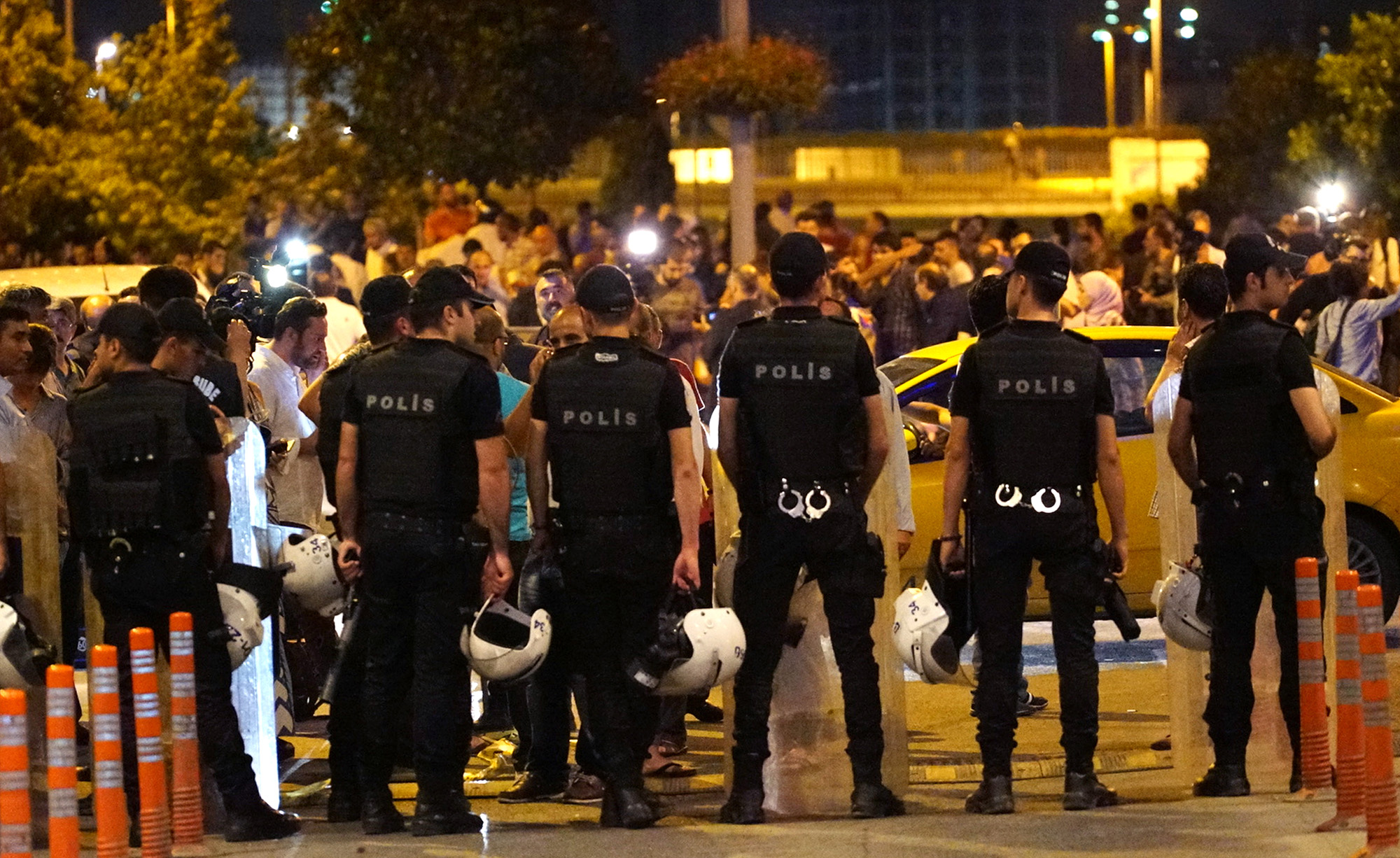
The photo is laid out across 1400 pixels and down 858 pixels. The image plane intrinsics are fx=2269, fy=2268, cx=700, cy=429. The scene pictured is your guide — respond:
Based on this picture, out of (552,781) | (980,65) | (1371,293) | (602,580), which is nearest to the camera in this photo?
(602,580)

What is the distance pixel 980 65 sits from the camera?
9656cm

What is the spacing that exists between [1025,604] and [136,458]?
10.0ft

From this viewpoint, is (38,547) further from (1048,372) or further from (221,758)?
(1048,372)

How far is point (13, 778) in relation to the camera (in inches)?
225

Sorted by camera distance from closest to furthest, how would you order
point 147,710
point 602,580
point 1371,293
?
point 147,710 → point 602,580 → point 1371,293

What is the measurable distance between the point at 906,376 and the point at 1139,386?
1.19m

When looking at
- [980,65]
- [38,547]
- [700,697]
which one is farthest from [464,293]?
[980,65]

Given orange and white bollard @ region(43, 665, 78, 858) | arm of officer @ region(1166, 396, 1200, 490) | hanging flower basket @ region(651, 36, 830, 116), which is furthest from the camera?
hanging flower basket @ region(651, 36, 830, 116)

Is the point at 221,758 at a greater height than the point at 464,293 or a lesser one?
A: lesser

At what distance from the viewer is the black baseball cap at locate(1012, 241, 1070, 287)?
25.5 feet

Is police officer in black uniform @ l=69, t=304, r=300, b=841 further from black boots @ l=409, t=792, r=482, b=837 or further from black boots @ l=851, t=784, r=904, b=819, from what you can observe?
black boots @ l=851, t=784, r=904, b=819

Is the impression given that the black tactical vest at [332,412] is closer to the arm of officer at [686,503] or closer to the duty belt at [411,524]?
the duty belt at [411,524]

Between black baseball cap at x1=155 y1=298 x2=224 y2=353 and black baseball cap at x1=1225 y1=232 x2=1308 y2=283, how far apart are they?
358 cm

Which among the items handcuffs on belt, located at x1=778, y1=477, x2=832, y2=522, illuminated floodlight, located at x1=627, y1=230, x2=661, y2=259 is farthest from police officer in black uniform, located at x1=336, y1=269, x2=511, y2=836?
illuminated floodlight, located at x1=627, y1=230, x2=661, y2=259
